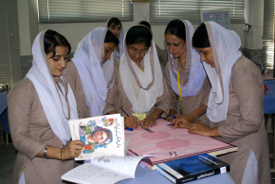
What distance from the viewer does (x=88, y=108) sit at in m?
2.35

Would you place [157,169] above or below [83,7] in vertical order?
below

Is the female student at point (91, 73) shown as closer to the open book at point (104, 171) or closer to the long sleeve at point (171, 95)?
the long sleeve at point (171, 95)

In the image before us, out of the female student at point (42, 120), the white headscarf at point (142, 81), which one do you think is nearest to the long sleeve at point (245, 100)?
the white headscarf at point (142, 81)

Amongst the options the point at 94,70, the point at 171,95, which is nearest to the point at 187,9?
the point at 171,95

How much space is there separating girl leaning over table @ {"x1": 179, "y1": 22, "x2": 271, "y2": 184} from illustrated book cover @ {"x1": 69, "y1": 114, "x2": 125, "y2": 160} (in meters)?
0.61

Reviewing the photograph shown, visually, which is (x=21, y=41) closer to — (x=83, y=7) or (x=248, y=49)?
(x=83, y=7)

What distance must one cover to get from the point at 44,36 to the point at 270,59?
4.35 metres

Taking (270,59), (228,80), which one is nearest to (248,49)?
(270,59)

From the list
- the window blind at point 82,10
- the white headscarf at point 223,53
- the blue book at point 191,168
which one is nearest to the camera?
the blue book at point 191,168

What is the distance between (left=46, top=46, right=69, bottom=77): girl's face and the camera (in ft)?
5.52

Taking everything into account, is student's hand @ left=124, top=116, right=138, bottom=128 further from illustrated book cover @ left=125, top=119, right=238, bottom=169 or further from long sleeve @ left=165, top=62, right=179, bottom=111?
long sleeve @ left=165, top=62, right=179, bottom=111

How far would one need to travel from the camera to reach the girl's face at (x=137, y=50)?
233cm

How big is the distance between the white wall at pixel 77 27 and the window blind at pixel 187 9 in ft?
0.44

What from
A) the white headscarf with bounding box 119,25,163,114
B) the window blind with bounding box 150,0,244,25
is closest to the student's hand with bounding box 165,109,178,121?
the white headscarf with bounding box 119,25,163,114
